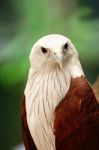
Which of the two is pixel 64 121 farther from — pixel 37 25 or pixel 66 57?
pixel 37 25

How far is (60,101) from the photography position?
3.04 feet

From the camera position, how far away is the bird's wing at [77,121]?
2.99ft

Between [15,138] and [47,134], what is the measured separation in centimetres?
46

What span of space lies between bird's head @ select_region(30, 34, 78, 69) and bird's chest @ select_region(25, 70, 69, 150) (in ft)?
0.11

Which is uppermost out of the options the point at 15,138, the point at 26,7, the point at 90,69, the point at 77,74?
the point at 26,7

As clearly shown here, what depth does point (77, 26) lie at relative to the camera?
1327 millimetres

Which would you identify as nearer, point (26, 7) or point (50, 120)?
point (50, 120)

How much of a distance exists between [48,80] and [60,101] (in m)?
0.06

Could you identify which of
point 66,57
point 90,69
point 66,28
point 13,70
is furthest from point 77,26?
point 66,57

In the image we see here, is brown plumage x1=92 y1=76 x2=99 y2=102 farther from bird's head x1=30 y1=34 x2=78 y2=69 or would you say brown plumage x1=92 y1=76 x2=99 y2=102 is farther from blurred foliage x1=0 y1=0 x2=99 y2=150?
bird's head x1=30 y1=34 x2=78 y2=69

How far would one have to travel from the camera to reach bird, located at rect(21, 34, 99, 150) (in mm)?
914

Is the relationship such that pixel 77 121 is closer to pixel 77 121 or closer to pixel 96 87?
pixel 77 121

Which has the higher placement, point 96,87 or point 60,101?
point 60,101

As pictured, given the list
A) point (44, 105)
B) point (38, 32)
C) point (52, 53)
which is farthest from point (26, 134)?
point (38, 32)
